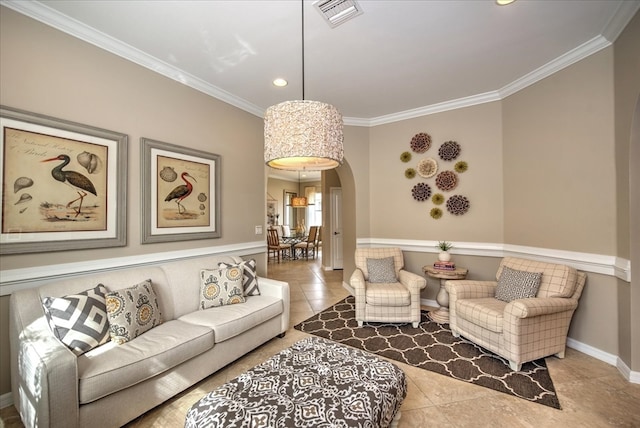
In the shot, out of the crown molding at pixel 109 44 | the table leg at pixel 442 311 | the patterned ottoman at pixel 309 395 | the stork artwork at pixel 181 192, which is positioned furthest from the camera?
the table leg at pixel 442 311

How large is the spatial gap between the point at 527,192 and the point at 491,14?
2.06m

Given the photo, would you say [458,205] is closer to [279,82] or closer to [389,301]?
[389,301]

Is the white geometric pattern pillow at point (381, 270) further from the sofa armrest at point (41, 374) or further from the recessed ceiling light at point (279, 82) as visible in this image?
the sofa armrest at point (41, 374)

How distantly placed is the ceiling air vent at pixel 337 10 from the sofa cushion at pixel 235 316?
2.64 metres

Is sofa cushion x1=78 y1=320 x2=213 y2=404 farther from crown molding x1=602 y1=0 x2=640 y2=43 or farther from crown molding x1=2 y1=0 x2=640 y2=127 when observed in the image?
crown molding x1=602 y1=0 x2=640 y2=43

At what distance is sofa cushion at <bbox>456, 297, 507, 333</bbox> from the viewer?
250 cm

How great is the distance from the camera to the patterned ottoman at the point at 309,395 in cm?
128

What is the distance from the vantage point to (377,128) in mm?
4562

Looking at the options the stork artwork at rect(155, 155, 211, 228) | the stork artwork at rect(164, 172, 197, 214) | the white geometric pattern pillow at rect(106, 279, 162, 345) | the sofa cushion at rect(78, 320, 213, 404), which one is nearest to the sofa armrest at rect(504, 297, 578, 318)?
the sofa cushion at rect(78, 320, 213, 404)

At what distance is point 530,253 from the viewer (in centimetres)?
322

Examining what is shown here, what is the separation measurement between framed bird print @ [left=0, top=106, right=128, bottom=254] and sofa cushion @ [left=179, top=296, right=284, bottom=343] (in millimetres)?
1049

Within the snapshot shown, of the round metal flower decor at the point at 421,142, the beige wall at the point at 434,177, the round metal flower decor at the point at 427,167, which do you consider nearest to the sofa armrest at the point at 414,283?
the beige wall at the point at 434,177

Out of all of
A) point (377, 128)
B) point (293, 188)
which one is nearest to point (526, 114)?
point (377, 128)

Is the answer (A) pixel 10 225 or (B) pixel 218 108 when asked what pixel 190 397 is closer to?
(A) pixel 10 225
